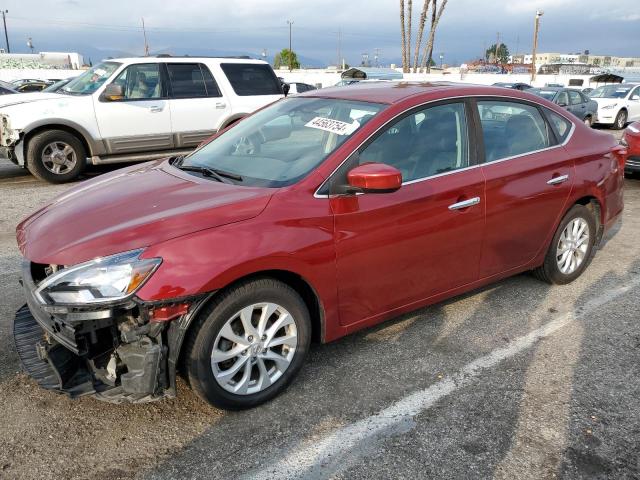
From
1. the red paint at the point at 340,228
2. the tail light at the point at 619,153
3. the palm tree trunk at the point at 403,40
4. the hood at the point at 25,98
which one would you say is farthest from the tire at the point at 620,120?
the palm tree trunk at the point at 403,40

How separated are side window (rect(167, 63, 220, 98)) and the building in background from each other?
45.7m

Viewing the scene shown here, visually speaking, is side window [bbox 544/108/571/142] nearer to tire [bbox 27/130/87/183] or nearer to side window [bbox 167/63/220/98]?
side window [bbox 167/63/220/98]

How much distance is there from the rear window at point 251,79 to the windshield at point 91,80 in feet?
6.14

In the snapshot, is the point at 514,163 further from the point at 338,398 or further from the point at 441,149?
the point at 338,398

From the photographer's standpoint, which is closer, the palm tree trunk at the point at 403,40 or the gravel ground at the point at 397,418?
the gravel ground at the point at 397,418

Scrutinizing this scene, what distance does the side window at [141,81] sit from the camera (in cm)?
864

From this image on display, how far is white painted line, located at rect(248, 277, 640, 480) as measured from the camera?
2.50 m

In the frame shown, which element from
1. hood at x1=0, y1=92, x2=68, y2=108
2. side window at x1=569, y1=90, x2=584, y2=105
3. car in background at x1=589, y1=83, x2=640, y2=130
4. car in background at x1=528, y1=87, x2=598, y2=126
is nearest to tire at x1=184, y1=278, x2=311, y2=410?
hood at x1=0, y1=92, x2=68, y2=108

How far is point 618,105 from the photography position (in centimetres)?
1805

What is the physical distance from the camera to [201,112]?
921 cm

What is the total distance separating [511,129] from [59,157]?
22.6 feet

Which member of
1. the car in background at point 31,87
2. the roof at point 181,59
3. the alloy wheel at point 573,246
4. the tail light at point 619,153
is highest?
the roof at point 181,59

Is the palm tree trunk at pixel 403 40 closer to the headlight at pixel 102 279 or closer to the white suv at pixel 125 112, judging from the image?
the white suv at pixel 125 112

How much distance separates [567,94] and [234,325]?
16.9 meters
